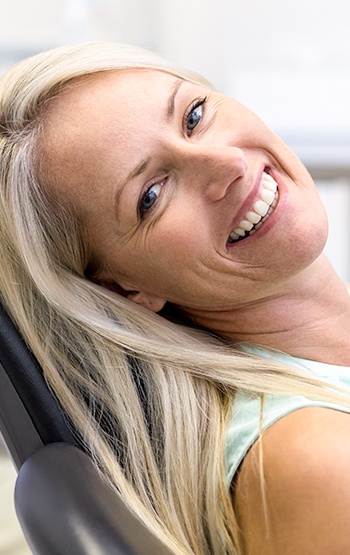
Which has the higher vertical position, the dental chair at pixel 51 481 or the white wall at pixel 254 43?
the white wall at pixel 254 43

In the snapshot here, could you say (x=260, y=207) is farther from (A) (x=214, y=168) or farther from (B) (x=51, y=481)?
(B) (x=51, y=481)

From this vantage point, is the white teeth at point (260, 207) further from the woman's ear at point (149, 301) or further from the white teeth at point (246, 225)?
the woman's ear at point (149, 301)

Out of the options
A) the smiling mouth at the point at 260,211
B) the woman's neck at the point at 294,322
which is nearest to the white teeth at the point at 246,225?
the smiling mouth at the point at 260,211

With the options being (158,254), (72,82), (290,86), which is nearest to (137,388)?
(158,254)

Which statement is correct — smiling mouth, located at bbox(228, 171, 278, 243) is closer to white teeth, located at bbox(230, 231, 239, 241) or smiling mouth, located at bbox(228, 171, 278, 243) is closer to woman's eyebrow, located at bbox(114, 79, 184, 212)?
white teeth, located at bbox(230, 231, 239, 241)

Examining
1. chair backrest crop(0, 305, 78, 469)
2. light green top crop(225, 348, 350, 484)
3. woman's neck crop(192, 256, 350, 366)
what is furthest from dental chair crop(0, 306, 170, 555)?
woman's neck crop(192, 256, 350, 366)

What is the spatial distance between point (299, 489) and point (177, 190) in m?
0.44

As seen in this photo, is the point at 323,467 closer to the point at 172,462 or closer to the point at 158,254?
the point at 172,462

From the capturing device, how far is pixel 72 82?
1.21m

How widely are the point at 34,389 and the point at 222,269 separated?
0.31m

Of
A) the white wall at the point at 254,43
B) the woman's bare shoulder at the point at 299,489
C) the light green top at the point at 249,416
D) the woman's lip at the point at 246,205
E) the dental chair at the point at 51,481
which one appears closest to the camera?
the dental chair at the point at 51,481

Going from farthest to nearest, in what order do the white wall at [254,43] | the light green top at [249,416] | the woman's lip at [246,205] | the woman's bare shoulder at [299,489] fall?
the white wall at [254,43]
the woman's lip at [246,205]
the light green top at [249,416]
the woman's bare shoulder at [299,489]

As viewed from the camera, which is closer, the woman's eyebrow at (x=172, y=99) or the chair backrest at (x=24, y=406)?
the chair backrest at (x=24, y=406)

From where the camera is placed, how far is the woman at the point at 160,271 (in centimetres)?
111
